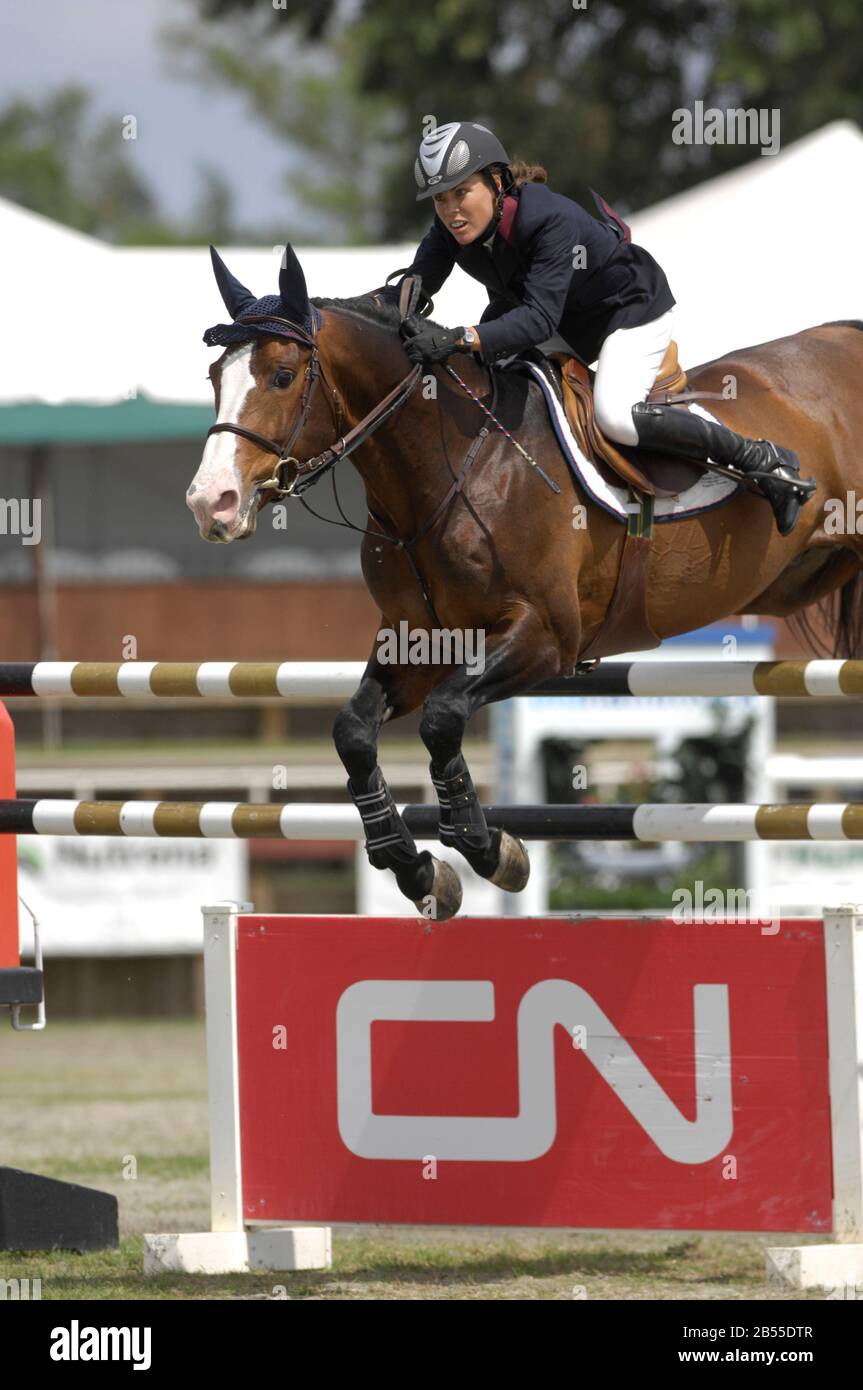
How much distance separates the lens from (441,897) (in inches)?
191

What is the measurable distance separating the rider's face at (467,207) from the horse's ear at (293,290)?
484 mm

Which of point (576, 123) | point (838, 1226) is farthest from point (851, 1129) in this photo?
point (576, 123)

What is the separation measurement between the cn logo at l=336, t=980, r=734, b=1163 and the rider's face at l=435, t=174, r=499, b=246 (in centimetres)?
195

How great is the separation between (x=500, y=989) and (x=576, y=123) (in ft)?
58.0

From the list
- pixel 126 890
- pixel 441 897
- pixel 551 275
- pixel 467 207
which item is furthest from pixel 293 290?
pixel 126 890

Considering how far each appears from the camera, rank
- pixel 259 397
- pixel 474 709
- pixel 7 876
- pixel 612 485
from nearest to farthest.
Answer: pixel 259 397 → pixel 474 709 → pixel 612 485 → pixel 7 876

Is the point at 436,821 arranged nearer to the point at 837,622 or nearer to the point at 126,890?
the point at 837,622

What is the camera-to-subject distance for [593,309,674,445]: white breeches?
4.88m

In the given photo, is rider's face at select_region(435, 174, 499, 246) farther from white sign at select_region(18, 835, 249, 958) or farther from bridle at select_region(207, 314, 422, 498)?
white sign at select_region(18, 835, 249, 958)

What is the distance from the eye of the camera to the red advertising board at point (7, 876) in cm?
528

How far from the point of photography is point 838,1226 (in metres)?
4.72

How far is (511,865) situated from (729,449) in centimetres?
122

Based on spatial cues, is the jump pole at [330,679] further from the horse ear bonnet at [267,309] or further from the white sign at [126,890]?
the white sign at [126,890]

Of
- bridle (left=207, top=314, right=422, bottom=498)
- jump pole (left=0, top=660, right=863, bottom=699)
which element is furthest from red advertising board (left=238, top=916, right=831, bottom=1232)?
bridle (left=207, top=314, right=422, bottom=498)
